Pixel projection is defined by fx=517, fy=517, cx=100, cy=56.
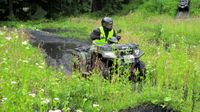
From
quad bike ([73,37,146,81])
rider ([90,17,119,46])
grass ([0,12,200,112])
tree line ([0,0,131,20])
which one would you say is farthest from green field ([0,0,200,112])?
tree line ([0,0,131,20])

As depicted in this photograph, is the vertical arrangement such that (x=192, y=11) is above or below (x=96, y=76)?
below

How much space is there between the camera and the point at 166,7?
35188 mm

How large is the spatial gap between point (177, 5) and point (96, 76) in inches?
992

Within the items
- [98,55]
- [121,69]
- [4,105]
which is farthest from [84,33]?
[4,105]

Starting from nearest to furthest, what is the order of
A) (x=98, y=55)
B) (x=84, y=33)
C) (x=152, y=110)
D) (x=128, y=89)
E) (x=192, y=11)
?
(x=152, y=110)
(x=128, y=89)
(x=98, y=55)
(x=84, y=33)
(x=192, y=11)

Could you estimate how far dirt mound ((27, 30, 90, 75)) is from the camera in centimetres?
1769

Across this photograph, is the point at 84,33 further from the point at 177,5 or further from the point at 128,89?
the point at 128,89

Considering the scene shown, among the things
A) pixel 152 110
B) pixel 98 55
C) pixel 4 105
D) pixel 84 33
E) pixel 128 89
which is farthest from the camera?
pixel 84 33

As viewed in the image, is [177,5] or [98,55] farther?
[177,5]

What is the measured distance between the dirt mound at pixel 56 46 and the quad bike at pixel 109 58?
7.82 ft

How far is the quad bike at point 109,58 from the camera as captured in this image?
40.9 ft

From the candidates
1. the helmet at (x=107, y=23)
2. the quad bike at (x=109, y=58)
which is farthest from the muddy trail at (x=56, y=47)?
the helmet at (x=107, y=23)

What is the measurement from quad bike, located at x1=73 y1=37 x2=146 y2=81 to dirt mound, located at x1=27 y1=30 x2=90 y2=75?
7.82 ft

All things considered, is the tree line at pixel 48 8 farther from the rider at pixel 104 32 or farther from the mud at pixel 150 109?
the mud at pixel 150 109
